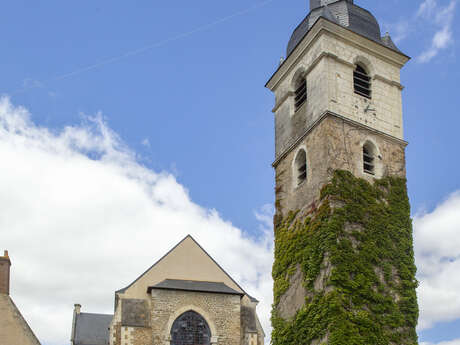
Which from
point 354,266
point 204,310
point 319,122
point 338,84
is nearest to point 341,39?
point 338,84

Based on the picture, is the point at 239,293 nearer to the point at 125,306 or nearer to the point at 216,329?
the point at 216,329

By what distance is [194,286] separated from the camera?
23500 mm

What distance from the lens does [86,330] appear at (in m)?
30.8

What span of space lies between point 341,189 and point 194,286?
27.0ft

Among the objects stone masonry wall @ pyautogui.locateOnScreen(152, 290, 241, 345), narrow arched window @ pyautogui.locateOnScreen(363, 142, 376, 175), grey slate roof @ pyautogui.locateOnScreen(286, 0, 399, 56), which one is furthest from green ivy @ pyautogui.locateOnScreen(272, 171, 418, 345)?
grey slate roof @ pyautogui.locateOnScreen(286, 0, 399, 56)

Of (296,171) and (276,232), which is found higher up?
(296,171)

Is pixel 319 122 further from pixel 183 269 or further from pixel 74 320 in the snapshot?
pixel 74 320

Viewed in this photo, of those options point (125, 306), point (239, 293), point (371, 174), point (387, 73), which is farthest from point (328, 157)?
point (125, 306)

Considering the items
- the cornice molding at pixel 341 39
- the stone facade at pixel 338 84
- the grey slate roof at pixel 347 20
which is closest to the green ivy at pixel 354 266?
the stone facade at pixel 338 84

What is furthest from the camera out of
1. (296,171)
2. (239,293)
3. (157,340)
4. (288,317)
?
(239,293)

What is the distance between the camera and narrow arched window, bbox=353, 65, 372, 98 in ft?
65.8

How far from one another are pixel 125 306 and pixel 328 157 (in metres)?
9.51

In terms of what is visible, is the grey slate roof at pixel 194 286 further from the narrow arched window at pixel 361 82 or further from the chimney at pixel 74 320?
the chimney at pixel 74 320

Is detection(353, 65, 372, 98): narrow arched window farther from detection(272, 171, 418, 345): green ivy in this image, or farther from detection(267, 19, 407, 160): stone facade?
detection(272, 171, 418, 345): green ivy
